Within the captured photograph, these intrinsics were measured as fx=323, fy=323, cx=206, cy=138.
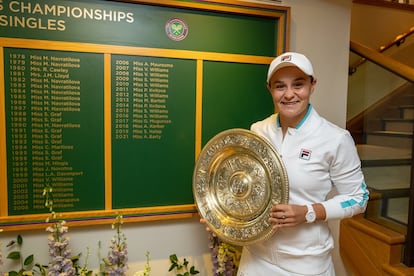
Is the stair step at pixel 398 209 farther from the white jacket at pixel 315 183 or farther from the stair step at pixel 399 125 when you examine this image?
the white jacket at pixel 315 183

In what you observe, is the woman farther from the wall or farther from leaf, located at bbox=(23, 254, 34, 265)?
leaf, located at bbox=(23, 254, 34, 265)

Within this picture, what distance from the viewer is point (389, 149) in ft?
8.14

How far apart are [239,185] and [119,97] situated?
29.6 inches

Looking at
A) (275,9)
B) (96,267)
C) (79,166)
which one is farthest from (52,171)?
(275,9)

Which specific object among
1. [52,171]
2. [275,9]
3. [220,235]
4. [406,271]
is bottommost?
[406,271]

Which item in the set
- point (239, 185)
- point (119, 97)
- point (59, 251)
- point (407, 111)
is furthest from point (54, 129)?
point (407, 111)

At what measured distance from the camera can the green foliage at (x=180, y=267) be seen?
181 centimetres

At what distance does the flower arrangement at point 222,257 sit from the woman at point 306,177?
1.61ft

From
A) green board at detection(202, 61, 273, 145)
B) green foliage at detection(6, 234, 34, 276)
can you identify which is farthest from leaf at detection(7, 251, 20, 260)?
green board at detection(202, 61, 273, 145)

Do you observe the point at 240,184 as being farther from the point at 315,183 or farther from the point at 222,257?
the point at 222,257

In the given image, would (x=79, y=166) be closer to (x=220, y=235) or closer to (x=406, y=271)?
(x=220, y=235)

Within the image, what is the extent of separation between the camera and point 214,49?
69.2 inches

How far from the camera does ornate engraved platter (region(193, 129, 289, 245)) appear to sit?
4.12ft

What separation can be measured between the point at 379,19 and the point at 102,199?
12.4 ft
